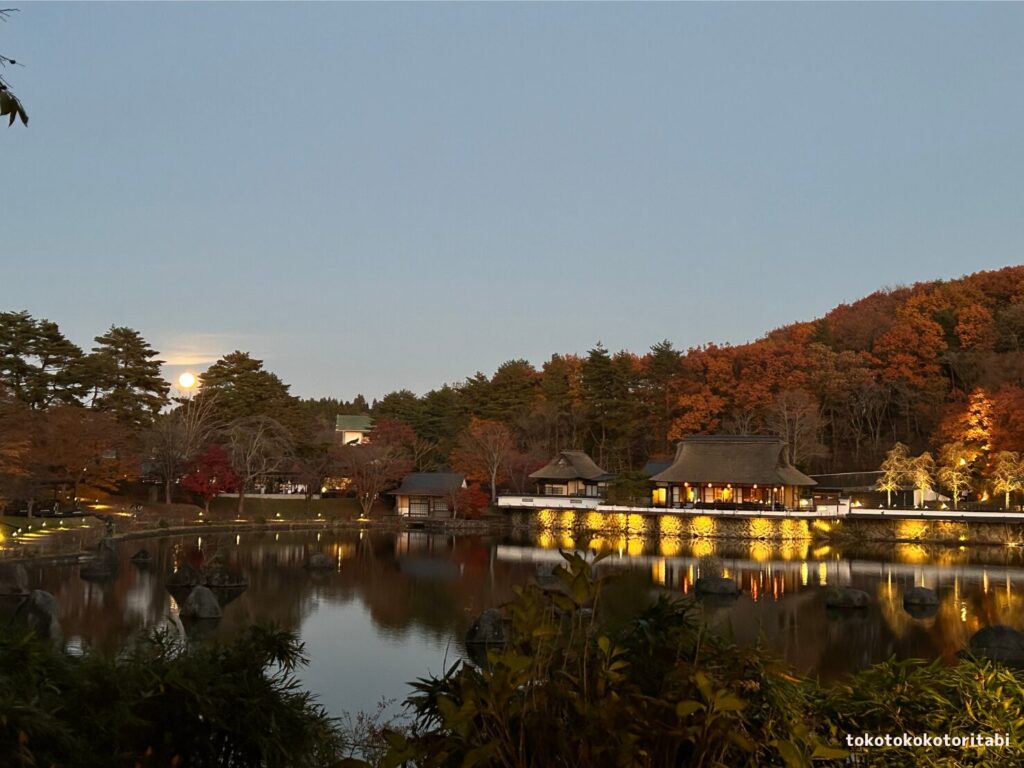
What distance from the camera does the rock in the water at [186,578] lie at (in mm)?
24641

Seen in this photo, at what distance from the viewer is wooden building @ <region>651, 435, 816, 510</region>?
1725 inches

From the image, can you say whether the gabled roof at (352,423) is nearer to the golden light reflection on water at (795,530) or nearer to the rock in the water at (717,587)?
the golden light reflection on water at (795,530)

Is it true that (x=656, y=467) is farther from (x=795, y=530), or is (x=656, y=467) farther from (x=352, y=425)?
(x=352, y=425)

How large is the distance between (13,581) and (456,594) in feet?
36.3

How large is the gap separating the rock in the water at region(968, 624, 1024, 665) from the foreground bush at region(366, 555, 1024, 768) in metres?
14.5

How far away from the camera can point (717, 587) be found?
2486 cm

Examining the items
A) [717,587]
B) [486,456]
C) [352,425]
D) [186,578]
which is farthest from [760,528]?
Result: [352,425]

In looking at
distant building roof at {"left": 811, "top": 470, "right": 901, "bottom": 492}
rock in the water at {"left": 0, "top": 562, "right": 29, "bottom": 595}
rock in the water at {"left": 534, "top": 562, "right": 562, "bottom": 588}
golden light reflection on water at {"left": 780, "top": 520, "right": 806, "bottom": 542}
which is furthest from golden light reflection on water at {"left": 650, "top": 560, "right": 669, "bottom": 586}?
distant building roof at {"left": 811, "top": 470, "right": 901, "bottom": 492}

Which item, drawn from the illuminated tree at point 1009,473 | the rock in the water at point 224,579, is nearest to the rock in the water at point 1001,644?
the rock in the water at point 224,579

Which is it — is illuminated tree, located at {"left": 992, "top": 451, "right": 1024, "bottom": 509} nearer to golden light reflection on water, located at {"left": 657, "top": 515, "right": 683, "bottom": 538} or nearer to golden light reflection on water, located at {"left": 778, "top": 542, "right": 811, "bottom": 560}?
golden light reflection on water, located at {"left": 778, "top": 542, "right": 811, "bottom": 560}

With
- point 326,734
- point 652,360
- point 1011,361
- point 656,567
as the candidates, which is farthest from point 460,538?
point 326,734

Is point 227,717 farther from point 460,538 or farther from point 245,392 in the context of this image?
point 245,392

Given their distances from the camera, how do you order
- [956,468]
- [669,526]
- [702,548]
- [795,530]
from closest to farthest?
1. [702,548]
2. [956,468]
3. [795,530]
4. [669,526]

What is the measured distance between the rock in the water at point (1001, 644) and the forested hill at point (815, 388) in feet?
91.4
